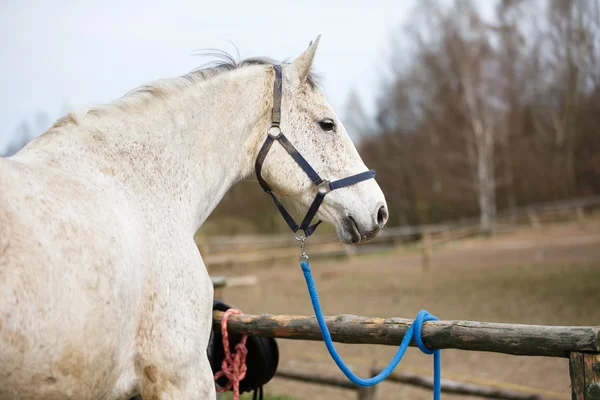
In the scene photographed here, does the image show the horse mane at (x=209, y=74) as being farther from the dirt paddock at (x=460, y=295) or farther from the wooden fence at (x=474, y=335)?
the dirt paddock at (x=460, y=295)

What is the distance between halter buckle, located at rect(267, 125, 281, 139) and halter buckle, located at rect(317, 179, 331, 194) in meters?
0.30

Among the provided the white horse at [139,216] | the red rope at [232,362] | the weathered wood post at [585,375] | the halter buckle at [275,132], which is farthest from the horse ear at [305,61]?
the weathered wood post at [585,375]

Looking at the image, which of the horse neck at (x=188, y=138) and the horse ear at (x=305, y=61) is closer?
the horse neck at (x=188, y=138)

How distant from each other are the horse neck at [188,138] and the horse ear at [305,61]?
6.1 inches

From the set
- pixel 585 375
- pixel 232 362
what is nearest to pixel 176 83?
pixel 232 362

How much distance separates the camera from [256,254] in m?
20.3

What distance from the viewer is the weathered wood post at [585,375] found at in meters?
1.82

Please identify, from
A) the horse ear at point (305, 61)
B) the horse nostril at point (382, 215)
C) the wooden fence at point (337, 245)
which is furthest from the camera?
the wooden fence at point (337, 245)

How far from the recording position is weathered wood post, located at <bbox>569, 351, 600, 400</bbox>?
1824mm

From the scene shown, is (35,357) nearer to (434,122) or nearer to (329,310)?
(329,310)

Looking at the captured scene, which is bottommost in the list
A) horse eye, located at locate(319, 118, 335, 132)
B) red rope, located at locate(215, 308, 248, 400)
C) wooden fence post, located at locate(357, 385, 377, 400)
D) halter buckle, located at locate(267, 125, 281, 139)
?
wooden fence post, located at locate(357, 385, 377, 400)

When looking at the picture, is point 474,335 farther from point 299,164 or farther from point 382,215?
point 299,164

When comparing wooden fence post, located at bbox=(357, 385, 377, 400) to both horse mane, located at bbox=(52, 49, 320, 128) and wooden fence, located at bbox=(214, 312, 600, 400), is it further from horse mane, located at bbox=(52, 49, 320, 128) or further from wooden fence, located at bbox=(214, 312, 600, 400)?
horse mane, located at bbox=(52, 49, 320, 128)

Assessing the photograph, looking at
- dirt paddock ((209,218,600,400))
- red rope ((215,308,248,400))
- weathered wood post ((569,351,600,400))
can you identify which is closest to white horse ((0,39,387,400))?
red rope ((215,308,248,400))
